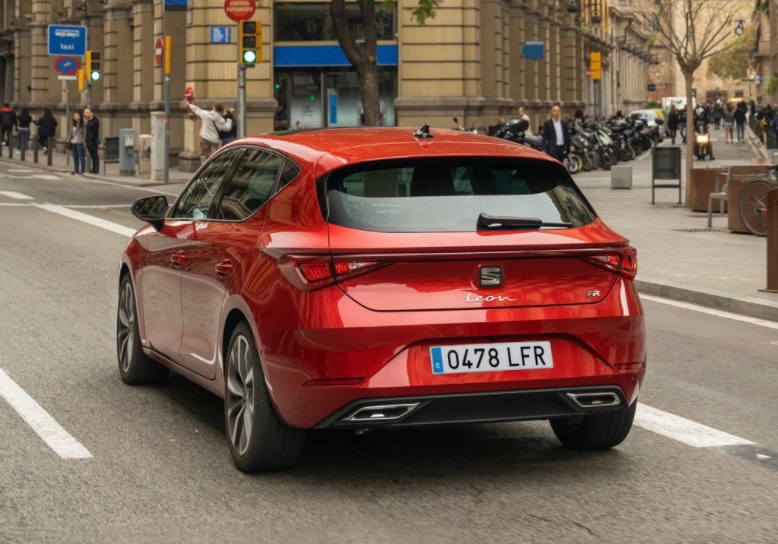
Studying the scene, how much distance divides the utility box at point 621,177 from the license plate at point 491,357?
82.1ft

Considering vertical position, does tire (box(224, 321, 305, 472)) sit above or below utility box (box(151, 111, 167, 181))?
below

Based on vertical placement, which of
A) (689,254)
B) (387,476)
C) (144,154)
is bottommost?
(387,476)

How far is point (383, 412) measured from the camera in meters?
5.85

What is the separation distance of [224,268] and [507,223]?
4.45ft

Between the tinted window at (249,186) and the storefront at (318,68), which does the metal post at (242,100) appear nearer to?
the storefront at (318,68)

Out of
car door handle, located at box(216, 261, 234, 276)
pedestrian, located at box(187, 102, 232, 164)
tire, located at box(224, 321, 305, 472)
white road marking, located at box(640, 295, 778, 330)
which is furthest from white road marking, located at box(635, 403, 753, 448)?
pedestrian, located at box(187, 102, 232, 164)

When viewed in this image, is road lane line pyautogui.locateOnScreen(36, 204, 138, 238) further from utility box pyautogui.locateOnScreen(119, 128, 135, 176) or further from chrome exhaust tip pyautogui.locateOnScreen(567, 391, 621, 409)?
chrome exhaust tip pyautogui.locateOnScreen(567, 391, 621, 409)

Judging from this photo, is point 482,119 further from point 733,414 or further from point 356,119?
point 733,414

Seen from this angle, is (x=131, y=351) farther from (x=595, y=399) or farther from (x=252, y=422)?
(x=595, y=399)

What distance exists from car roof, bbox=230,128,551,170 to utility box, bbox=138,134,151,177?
29301mm

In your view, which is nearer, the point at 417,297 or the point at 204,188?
the point at 417,297

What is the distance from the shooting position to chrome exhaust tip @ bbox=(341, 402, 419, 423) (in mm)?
5832

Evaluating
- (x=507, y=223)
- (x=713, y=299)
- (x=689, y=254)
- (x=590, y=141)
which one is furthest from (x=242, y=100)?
(x=507, y=223)

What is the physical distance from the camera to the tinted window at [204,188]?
7371 millimetres
